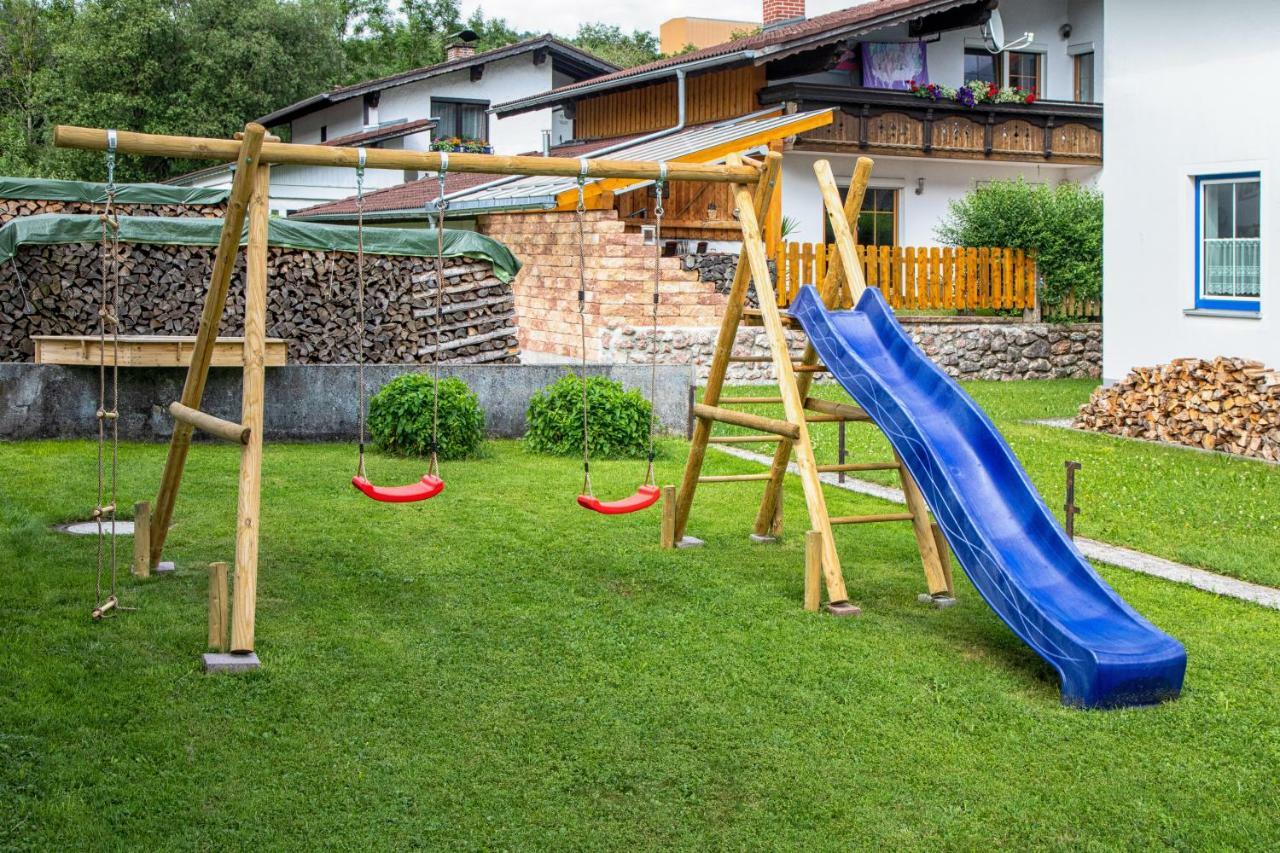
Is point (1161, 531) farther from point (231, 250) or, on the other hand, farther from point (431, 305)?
point (431, 305)

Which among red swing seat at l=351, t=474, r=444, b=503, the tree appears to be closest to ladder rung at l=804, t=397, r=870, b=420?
red swing seat at l=351, t=474, r=444, b=503

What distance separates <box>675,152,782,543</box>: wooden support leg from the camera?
8156 millimetres

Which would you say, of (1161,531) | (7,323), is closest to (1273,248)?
(1161,531)

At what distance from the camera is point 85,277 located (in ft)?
46.8

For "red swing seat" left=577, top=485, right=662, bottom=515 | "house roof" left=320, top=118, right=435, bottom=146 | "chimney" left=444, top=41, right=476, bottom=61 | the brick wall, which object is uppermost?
"chimney" left=444, top=41, right=476, bottom=61

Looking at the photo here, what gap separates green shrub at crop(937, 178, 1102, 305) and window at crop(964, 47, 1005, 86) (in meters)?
5.60

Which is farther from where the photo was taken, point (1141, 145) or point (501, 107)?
point (501, 107)

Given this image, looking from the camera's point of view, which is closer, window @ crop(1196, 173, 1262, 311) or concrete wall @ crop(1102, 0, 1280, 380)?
concrete wall @ crop(1102, 0, 1280, 380)

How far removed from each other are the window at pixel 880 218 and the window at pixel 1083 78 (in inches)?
201

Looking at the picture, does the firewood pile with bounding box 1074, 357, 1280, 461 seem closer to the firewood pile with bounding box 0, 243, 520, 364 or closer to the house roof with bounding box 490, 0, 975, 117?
the firewood pile with bounding box 0, 243, 520, 364

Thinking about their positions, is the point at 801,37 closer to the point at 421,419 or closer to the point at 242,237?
the point at 242,237

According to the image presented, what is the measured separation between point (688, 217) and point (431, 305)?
7.55 meters

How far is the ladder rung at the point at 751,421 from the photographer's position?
766cm

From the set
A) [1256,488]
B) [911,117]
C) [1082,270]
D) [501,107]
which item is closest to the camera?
[1256,488]
